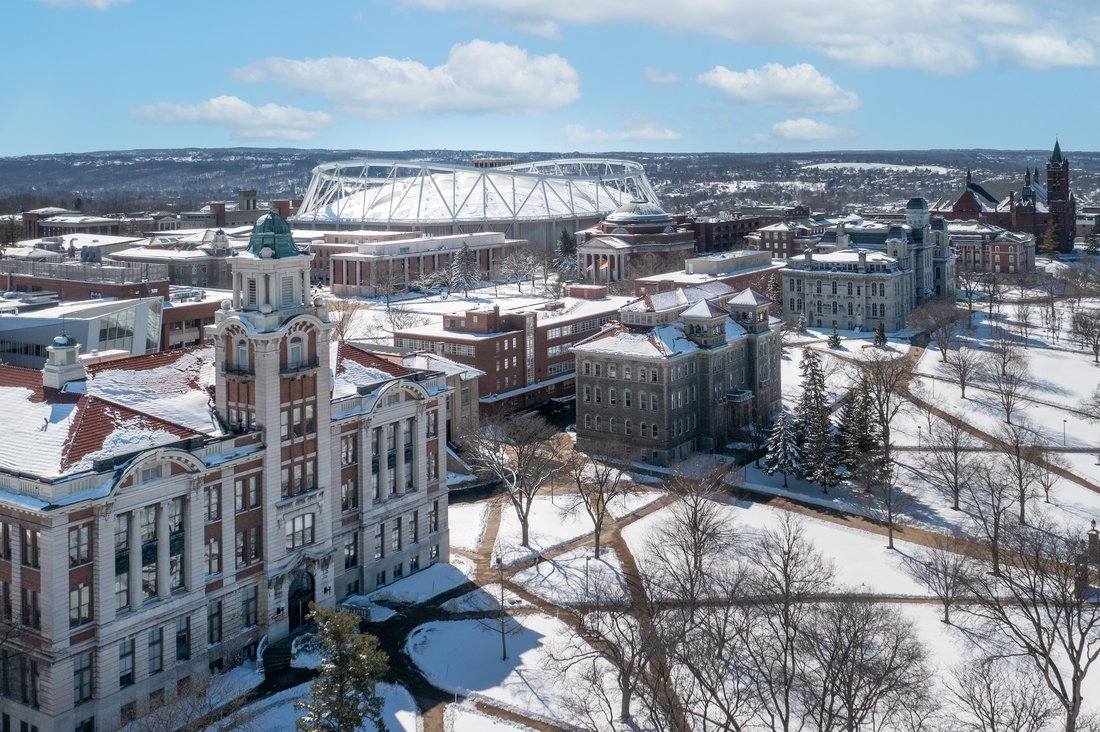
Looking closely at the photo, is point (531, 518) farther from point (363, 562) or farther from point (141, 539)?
point (141, 539)

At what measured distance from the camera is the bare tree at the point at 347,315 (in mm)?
96150

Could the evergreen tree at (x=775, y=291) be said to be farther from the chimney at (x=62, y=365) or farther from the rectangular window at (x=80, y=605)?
the rectangular window at (x=80, y=605)

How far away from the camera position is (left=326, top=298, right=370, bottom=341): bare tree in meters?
96.2

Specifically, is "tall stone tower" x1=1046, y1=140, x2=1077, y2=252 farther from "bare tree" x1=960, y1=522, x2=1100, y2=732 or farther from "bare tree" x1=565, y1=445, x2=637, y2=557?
"bare tree" x1=960, y1=522, x2=1100, y2=732

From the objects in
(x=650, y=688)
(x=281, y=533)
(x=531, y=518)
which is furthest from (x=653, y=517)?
(x=650, y=688)

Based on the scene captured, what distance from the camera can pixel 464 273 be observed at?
438 ft

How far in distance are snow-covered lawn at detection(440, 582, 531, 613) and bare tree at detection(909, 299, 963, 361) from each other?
5481cm

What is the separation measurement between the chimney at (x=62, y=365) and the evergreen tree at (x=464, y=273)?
3595 inches

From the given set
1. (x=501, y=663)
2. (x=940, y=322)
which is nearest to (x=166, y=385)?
(x=501, y=663)

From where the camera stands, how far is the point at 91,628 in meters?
35.1

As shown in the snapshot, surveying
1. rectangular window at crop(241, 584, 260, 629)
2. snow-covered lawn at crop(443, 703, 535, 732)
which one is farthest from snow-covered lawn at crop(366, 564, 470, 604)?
snow-covered lawn at crop(443, 703, 535, 732)

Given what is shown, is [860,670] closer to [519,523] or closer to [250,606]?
[250,606]

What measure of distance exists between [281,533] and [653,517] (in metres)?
20.7

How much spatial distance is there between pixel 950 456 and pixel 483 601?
32687 mm
